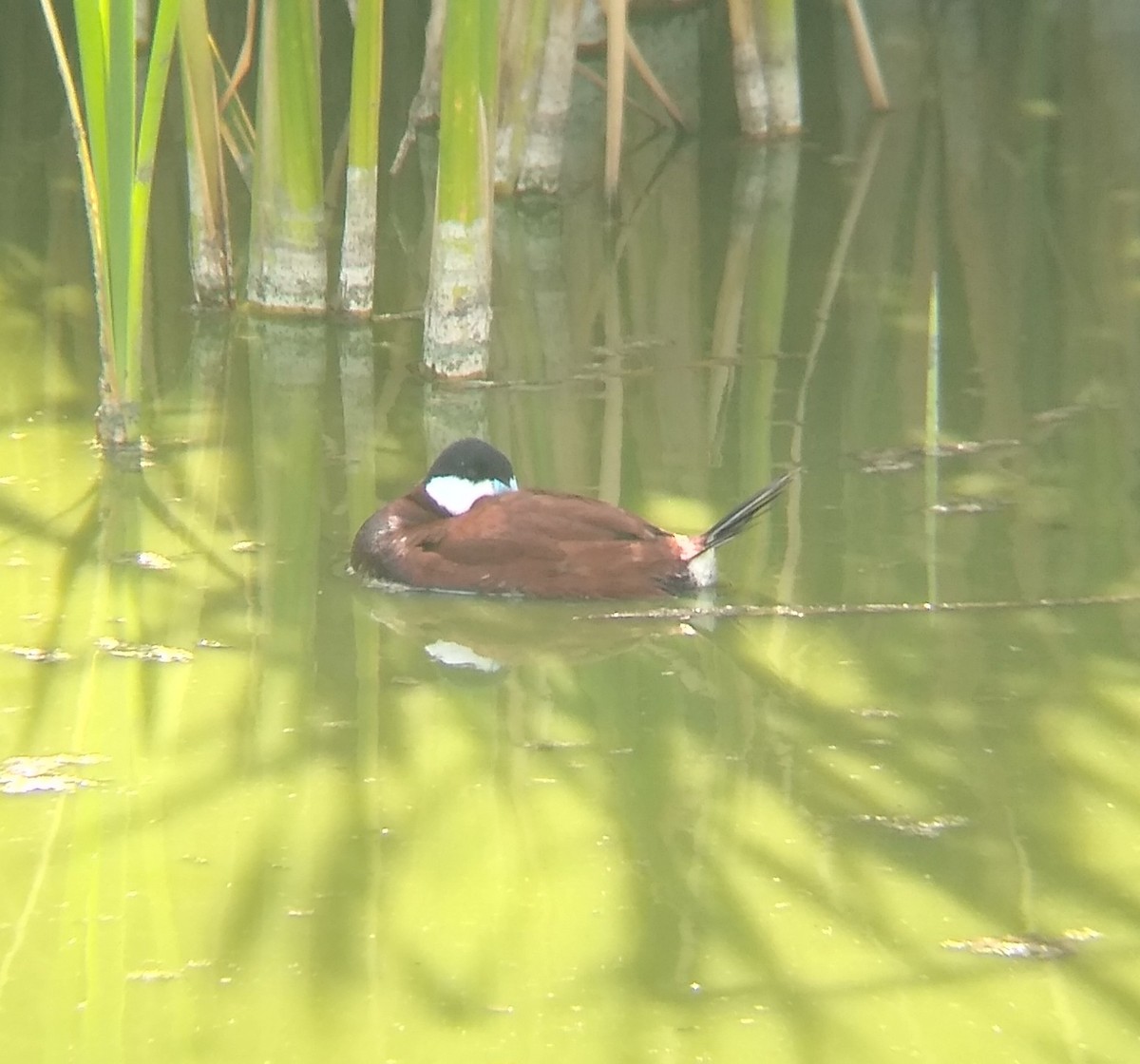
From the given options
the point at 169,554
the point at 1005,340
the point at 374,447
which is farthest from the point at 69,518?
the point at 1005,340

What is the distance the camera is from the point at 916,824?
2881mm

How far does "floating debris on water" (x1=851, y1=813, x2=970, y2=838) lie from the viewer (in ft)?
9.37

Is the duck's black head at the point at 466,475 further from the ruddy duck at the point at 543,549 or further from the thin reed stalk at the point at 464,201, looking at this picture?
the thin reed stalk at the point at 464,201

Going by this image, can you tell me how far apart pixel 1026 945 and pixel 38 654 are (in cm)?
167

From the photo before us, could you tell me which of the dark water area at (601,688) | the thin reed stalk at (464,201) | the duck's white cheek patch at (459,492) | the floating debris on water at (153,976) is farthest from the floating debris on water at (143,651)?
the thin reed stalk at (464,201)

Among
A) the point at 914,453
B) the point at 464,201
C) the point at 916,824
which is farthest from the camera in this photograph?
the point at 464,201

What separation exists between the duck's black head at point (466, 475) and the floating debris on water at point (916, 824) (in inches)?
47.3

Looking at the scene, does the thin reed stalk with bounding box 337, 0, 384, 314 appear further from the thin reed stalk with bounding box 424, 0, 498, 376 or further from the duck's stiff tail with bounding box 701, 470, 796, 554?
the duck's stiff tail with bounding box 701, 470, 796, 554

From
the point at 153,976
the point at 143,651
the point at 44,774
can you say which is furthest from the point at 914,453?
the point at 153,976

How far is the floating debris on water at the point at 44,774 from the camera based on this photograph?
2926 mm

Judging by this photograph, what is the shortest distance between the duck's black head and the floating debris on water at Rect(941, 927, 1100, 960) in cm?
152

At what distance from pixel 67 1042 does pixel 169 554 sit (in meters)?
1.54

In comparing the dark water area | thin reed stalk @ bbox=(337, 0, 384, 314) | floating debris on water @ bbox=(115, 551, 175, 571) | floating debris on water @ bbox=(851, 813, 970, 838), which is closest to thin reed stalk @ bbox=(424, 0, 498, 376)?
the dark water area

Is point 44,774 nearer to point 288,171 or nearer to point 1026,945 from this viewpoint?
point 1026,945
